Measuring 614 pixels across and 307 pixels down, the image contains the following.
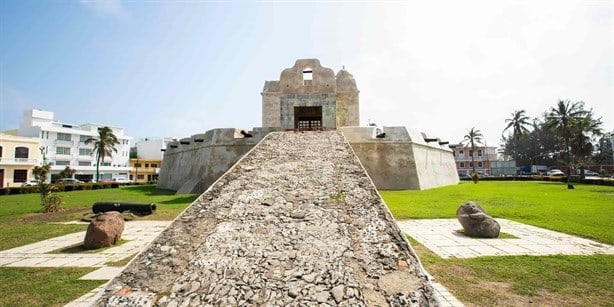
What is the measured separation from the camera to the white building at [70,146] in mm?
41594

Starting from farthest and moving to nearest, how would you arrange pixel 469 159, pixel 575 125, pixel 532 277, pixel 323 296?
pixel 469 159, pixel 575 125, pixel 532 277, pixel 323 296

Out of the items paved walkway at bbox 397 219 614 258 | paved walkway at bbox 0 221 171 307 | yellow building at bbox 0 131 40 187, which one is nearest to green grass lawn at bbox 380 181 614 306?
paved walkway at bbox 397 219 614 258

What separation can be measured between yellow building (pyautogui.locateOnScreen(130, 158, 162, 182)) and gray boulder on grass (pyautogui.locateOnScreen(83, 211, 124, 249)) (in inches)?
2040

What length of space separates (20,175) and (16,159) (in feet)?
6.74

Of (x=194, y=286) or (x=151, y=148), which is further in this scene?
(x=151, y=148)

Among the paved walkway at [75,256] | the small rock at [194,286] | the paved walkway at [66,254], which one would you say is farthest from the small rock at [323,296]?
the paved walkway at [66,254]

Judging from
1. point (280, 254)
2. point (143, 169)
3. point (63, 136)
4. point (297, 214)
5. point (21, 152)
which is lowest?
point (280, 254)

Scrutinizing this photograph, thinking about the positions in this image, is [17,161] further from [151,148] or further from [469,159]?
[469,159]

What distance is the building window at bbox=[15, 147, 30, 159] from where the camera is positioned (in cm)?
3366

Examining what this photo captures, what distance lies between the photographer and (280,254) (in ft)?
13.0

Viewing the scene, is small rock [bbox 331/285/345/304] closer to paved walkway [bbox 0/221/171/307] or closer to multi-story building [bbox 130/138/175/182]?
paved walkway [bbox 0/221/171/307]

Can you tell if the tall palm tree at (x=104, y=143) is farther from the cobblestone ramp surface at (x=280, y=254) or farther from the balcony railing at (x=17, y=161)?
the cobblestone ramp surface at (x=280, y=254)

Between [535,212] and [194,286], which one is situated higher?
[194,286]

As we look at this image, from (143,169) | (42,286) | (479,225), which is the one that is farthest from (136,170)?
(479,225)
